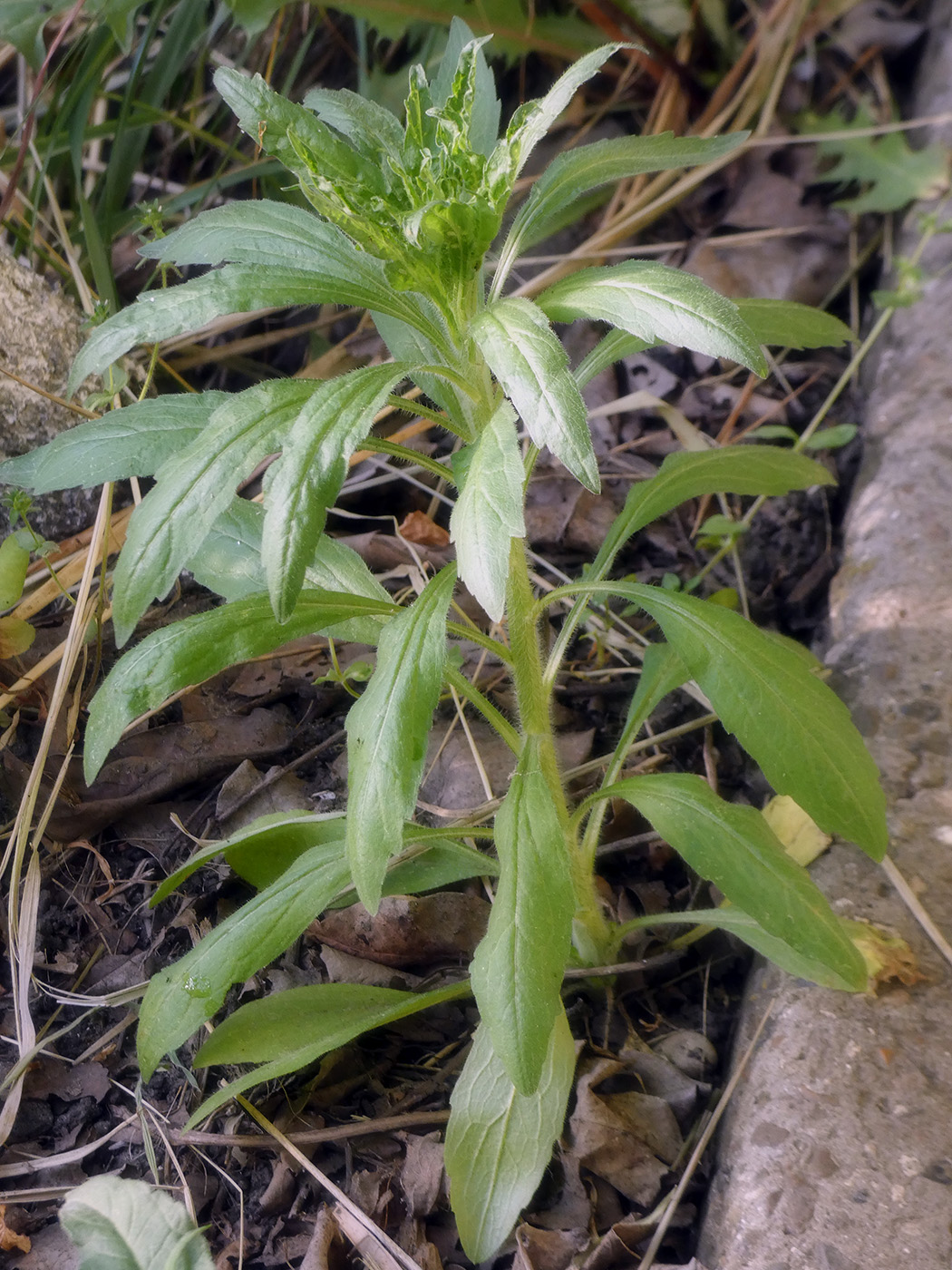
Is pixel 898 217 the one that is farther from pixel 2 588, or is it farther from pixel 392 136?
pixel 2 588

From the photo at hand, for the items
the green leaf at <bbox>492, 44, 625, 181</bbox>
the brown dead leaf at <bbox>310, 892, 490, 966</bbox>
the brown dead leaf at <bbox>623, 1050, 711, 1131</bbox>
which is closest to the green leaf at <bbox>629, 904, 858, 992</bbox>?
the brown dead leaf at <bbox>623, 1050, 711, 1131</bbox>

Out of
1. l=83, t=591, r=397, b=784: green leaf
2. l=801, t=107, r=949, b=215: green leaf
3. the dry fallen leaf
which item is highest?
l=801, t=107, r=949, b=215: green leaf

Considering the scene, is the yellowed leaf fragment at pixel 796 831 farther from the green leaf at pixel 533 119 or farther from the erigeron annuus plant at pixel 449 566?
the green leaf at pixel 533 119

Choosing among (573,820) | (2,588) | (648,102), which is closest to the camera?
(573,820)

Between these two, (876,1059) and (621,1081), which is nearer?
(876,1059)

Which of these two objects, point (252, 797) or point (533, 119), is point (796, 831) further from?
point (533, 119)

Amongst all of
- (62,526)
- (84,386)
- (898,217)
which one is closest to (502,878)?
(62,526)

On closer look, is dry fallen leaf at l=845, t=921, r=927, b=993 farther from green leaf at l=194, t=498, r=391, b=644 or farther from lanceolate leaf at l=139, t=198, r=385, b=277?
lanceolate leaf at l=139, t=198, r=385, b=277

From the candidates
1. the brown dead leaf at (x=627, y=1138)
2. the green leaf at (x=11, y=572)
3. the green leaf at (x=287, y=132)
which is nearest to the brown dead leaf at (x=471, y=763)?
the brown dead leaf at (x=627, y=1138)
